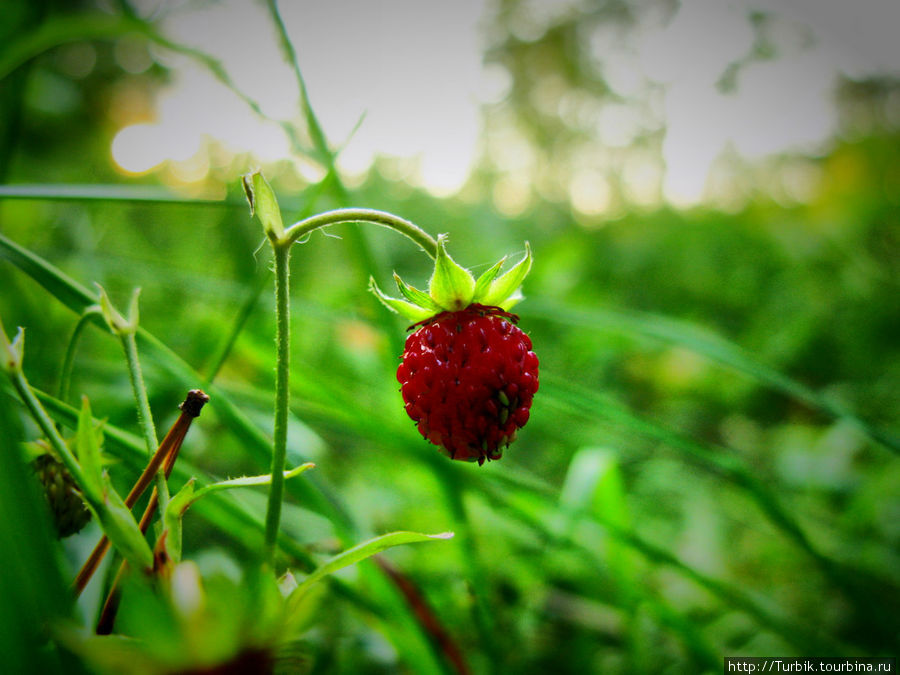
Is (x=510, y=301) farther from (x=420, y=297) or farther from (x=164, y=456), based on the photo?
(x=164, y=456)

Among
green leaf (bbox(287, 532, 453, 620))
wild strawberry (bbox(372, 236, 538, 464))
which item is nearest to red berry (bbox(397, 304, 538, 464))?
wild strawberry (bbox(372, 236, 538, 464))

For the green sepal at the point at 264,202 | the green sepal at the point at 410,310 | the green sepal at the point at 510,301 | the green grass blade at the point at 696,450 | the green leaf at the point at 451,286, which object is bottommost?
the green sepal at the point at 264,202

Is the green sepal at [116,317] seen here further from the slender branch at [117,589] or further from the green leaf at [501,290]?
the green leaf at [501,290]

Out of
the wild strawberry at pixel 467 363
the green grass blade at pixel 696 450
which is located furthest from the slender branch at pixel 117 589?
the green grass blade at pixel 696 450

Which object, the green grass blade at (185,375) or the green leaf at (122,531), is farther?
the green grass blade at (185,375)

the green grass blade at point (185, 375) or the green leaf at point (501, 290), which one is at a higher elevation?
the green leaf at point (501, 290)

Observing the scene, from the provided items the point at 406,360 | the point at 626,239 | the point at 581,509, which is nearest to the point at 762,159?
the point at 626,239

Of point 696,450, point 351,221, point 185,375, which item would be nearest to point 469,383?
point 351,221

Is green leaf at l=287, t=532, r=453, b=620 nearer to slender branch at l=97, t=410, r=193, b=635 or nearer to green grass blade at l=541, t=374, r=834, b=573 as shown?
slender branch at l=97, t=410, r=193, b=635
